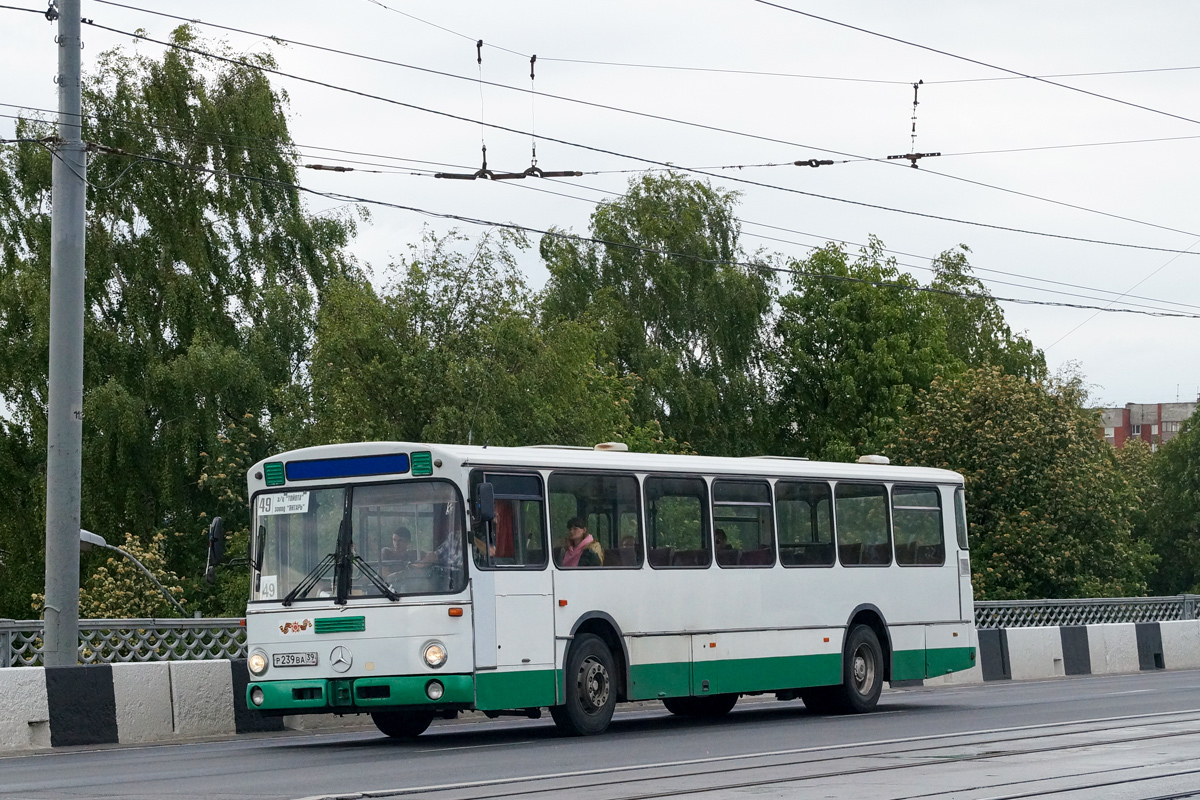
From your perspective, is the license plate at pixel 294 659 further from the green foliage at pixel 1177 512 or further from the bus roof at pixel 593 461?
the green foliage at pixel 1177 512

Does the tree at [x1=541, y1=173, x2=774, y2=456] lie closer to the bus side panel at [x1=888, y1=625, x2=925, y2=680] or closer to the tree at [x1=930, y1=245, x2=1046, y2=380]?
the tree at [x1=930, y1=245, x2=1046, y2=380]

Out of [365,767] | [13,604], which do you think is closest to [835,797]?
[365,767]

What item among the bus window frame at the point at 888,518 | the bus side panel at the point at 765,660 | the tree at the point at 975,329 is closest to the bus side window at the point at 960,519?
the bus window frame at the point at 888,518

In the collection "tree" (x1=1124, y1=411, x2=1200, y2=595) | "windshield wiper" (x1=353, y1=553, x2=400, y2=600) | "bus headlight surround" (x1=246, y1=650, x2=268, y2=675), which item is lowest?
"bus headlight surround" (x1=246, y1=650, x2=268, y2=675)

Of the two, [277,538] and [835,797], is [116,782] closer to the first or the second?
[277,538]

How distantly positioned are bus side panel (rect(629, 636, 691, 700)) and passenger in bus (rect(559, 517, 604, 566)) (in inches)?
36.0

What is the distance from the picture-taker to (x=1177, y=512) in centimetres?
8588

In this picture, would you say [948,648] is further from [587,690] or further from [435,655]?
[435,655]

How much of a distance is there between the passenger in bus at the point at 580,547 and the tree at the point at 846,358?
4573 cm

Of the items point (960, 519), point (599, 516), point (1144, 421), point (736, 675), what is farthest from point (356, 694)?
point (1144, 421)

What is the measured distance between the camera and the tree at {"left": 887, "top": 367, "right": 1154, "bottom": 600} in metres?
44.2

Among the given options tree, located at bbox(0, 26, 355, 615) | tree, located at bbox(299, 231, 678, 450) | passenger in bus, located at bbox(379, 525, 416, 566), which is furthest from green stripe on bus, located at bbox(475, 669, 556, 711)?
tree, located at bbox(0, 26, 355, 615)

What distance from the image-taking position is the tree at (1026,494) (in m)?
44.2

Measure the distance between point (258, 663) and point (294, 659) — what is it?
1.37ft
